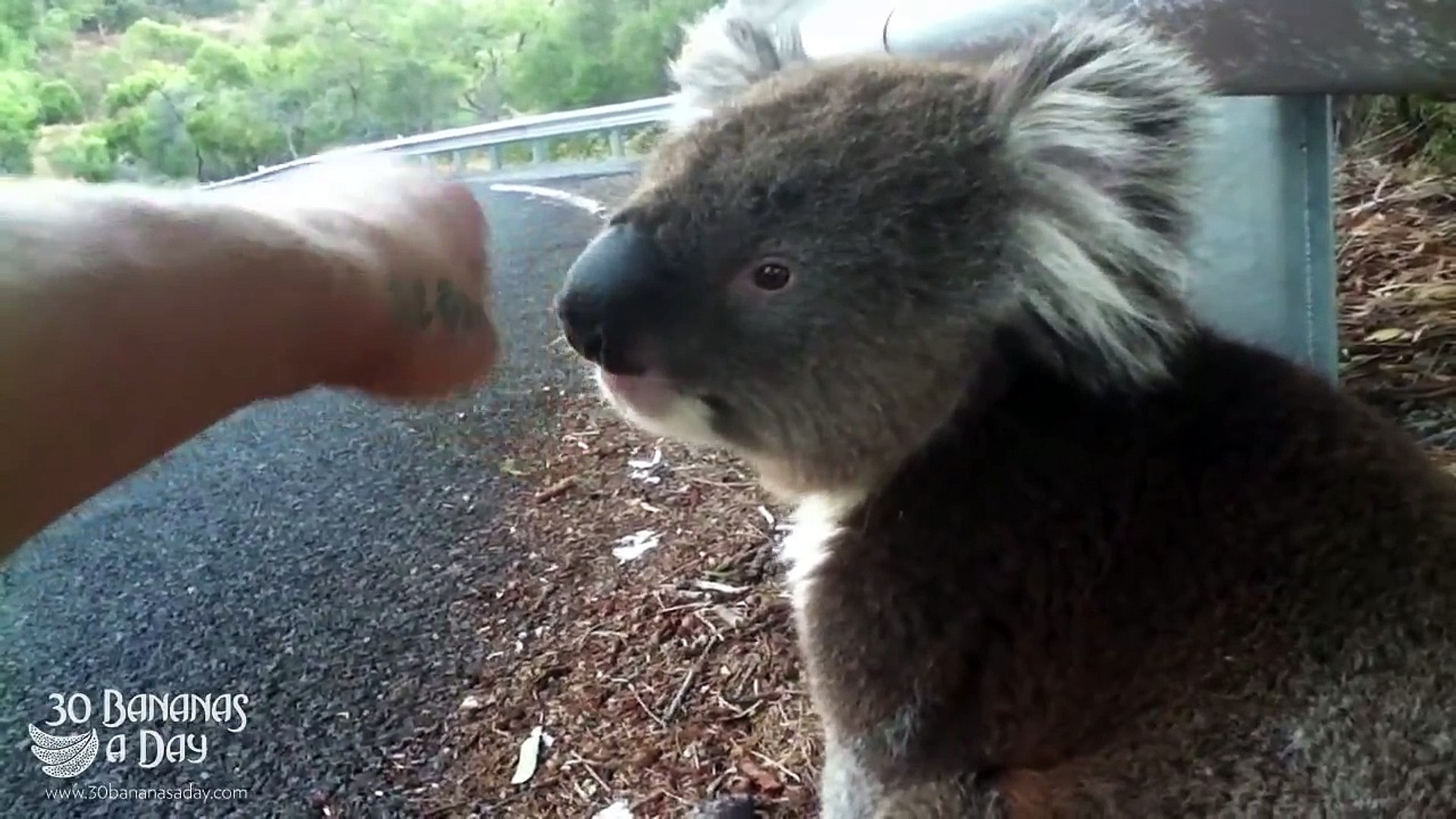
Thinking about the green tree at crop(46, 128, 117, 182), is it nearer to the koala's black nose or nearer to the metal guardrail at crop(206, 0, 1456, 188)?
the metal guardrail at crop(206, 0, 1456, 188)

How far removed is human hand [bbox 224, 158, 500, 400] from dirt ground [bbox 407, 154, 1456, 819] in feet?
1.44

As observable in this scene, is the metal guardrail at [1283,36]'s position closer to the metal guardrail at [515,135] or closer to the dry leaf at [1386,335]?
the metal guardrail at [515,135]

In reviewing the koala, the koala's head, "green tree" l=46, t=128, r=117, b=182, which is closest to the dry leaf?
the koala

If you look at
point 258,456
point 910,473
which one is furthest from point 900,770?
point 258,456

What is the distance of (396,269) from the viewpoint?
1.73 m

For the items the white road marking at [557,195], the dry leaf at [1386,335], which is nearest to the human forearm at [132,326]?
the white road marking at [557,195]

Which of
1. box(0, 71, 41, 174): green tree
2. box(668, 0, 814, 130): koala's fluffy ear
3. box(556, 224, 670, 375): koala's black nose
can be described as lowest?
box(556, 224, 670, 375): koala's black nose

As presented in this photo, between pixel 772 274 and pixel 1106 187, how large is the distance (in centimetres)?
42

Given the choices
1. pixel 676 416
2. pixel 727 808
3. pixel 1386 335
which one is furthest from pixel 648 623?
pixel 1386 335

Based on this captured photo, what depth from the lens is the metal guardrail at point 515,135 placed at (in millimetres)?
1855

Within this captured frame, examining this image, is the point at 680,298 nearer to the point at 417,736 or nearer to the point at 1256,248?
the point at 417,736

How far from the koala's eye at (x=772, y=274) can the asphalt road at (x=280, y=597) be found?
534 millimetres

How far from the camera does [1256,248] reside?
2152 millimetres

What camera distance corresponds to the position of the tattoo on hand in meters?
1.73
